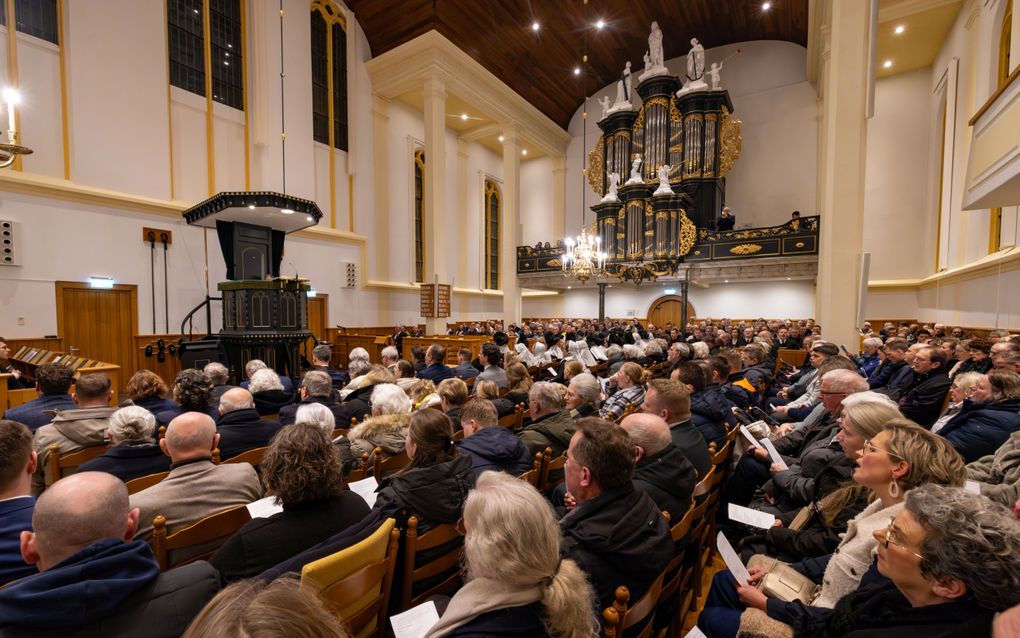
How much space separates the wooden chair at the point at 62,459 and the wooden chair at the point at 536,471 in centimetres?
234

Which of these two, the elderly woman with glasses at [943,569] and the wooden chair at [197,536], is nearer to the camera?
the elderly woman with glasses at [943,569]

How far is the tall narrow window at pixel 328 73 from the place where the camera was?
11.4m

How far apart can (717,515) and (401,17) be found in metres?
13.3

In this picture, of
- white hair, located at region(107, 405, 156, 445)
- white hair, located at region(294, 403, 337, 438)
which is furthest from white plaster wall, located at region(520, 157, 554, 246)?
white hair, located at region(107, 405, 156, 445)

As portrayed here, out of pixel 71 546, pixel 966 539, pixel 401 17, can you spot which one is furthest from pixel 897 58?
pixel 71 546

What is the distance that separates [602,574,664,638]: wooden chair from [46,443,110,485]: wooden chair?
2744mm

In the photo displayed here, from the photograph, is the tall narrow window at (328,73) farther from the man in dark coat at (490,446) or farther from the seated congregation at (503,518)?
the man in dark coat at (490,446)

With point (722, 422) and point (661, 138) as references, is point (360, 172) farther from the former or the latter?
point (722, 422)

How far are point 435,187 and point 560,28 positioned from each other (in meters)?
5.95

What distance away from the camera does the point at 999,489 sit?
1.75 metres

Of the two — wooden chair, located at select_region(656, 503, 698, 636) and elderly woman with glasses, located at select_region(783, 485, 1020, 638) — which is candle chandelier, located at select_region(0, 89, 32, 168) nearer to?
wooden chair, located at select_region(656, 503, 698, 636)

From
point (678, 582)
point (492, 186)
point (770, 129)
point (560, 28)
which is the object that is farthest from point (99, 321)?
point (770, 129)

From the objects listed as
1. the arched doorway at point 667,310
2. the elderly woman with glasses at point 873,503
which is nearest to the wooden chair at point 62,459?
the elderly woman with glasses at point 873,503

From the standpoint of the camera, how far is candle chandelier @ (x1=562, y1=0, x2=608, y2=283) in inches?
420
